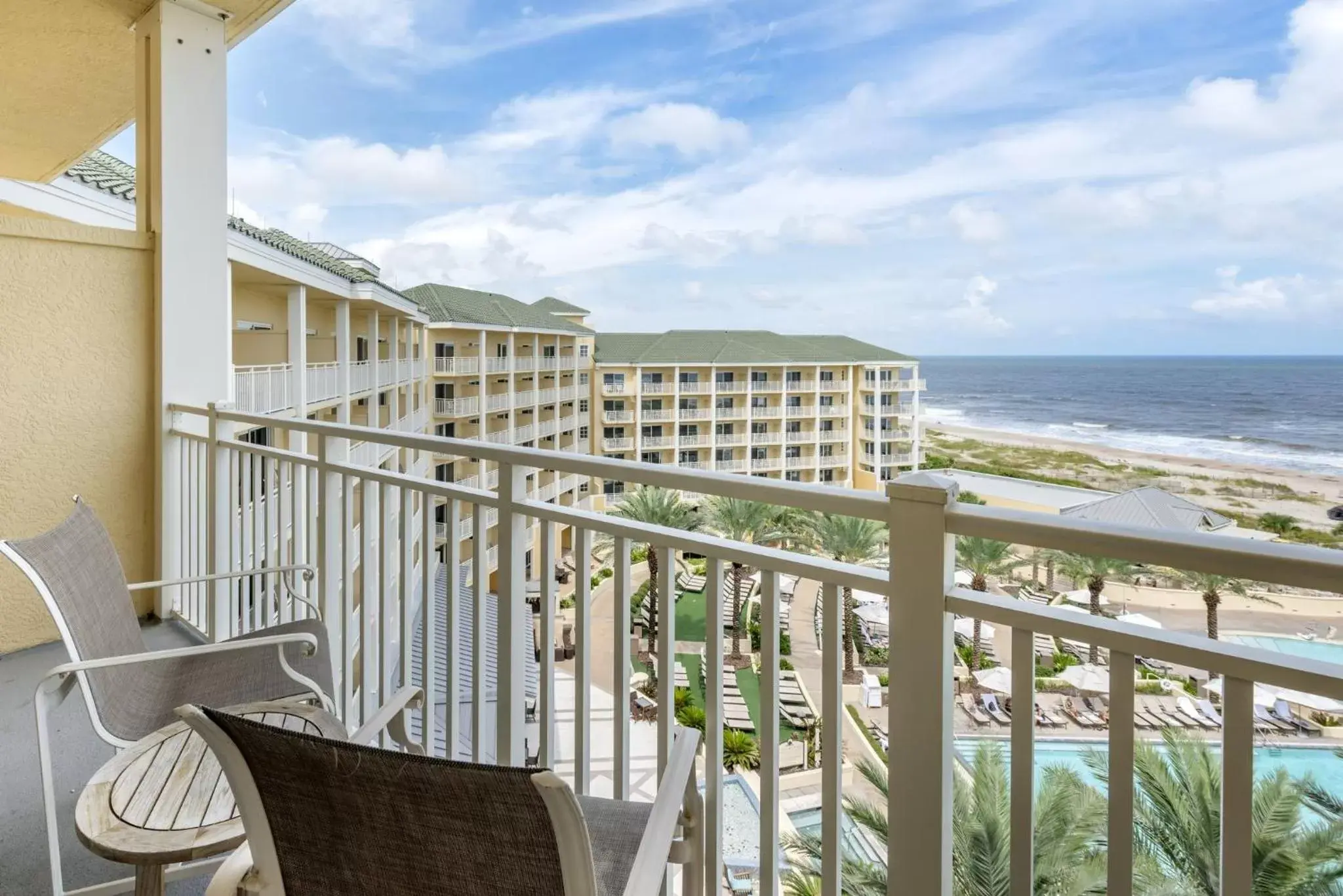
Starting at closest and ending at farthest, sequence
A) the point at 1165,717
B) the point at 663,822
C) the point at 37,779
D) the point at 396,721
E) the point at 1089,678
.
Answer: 1. the point at 663,822
2. the point at 396,721
3. the point at 1089,678
4. the point at 37,779
5. the point at 1165,717

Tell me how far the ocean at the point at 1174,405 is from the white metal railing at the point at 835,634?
37.8 feet

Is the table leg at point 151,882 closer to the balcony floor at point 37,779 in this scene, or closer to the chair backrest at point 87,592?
the chair backrest at point 87,592

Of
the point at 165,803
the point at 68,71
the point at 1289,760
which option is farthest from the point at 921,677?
the point at 68,71

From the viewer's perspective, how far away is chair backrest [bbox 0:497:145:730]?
1.20 m

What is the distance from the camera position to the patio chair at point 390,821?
1.94 feet

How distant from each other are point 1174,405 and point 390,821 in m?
16.8

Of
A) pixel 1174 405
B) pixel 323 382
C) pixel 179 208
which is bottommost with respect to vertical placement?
pixel 1174 405

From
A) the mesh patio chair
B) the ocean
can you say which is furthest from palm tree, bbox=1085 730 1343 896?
the ocean

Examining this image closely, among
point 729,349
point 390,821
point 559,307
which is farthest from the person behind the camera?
point 559,307

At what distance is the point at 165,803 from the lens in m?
1.01

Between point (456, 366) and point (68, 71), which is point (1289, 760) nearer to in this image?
point (68, 71)

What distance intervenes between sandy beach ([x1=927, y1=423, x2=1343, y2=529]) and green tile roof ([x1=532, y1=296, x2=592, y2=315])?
1626 cm

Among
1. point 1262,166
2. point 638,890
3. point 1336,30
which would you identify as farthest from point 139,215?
point 1262,166

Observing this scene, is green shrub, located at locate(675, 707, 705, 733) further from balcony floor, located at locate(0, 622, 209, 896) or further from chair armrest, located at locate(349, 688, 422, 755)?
balcony floor, located at locate(0, 622, 209, 896)
